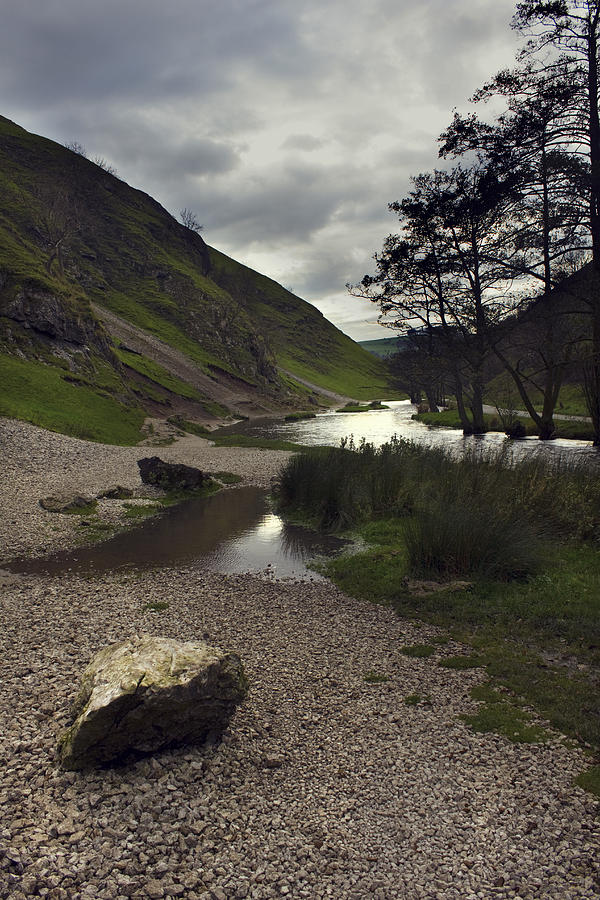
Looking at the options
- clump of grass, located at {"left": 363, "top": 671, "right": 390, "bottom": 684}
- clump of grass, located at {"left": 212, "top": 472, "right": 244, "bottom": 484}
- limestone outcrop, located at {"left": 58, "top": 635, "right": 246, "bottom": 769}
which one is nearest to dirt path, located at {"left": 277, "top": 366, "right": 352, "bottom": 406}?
clump of grass, located at {"left": 212, "top": 472, "right": 244, "bottom": 484}

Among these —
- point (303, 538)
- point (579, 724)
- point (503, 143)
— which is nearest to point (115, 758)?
point (579, 724)

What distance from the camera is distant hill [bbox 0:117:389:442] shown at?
1681 inches

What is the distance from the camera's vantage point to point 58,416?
34938 millimetres

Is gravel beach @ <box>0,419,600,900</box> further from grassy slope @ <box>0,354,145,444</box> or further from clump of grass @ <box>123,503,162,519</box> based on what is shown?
grassy slope @ <box>0,354,145,444</box>

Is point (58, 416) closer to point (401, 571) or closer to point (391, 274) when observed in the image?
point (391, 274)

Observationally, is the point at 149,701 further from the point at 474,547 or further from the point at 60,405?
the point at 60,405

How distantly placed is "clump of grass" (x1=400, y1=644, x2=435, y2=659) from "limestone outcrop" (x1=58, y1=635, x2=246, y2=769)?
302 cm

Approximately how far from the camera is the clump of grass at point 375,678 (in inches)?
293

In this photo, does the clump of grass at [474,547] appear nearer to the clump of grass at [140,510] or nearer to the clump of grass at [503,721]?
the clump of grass at [503,721]

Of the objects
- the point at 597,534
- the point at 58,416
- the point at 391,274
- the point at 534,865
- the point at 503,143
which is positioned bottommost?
the point at 534,865

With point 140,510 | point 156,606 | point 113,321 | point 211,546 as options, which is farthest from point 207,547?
point 113,321

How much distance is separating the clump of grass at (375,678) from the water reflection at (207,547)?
4.90 m

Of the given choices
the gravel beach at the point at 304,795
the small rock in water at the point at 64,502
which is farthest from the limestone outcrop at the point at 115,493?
the gravel beach at the point at 304,795

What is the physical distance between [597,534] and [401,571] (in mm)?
5218
